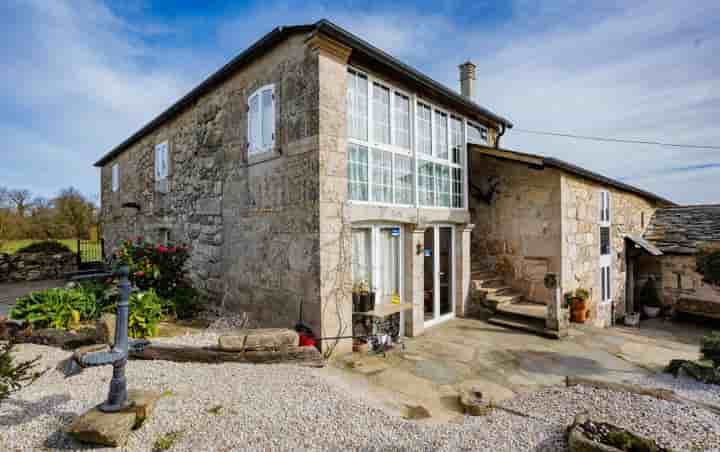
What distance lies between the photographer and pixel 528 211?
27.8 ft

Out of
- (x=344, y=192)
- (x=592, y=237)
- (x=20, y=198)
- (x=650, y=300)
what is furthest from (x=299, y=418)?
(x=20, y=198)

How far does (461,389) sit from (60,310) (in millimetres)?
6556

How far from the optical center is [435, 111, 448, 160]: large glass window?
764cm

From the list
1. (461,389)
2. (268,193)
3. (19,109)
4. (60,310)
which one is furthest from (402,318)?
(19,109)

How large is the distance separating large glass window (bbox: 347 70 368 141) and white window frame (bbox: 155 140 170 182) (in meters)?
6.67

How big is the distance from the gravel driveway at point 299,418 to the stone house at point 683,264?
9961 mm

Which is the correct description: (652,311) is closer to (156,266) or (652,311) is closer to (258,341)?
(258,341)

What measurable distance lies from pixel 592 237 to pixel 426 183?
570 centimetres

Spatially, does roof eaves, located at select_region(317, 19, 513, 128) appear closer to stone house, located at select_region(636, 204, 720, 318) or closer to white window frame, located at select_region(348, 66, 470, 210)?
white window frame, located at select_region(348, 66, 470, 210)

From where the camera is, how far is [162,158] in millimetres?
10242

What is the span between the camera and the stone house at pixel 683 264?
36.6 feet

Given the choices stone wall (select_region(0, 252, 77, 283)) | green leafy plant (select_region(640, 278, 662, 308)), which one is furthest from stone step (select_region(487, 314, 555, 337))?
stone wall (select_region(0, 252, 77, 283))

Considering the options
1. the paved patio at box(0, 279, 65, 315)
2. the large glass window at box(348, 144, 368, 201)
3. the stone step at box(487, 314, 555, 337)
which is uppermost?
the large glass window at box(348, 144, 368, 201)

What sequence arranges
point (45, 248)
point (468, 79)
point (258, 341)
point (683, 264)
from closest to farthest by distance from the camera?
1. point (258, 341)
2. point (468, 79)
3. point (683, 264)
4. point (45, 248)
